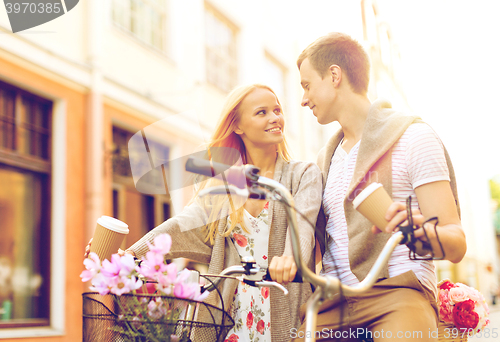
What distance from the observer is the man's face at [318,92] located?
209 centimetres

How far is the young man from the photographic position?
1555mm

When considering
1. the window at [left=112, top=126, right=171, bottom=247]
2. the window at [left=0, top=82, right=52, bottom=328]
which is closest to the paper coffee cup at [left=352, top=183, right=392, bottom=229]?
the window at [left=0, top=82, right=52, bottom=328]

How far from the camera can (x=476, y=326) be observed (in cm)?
219

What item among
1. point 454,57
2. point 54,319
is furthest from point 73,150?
point 454,57

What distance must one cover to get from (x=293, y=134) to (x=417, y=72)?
6.37m

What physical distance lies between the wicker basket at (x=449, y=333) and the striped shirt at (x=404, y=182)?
0.40 m

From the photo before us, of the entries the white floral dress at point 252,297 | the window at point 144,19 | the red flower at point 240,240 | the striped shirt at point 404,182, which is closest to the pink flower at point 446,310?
the striped shirt at point 404,182

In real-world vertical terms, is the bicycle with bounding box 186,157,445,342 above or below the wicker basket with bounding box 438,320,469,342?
above

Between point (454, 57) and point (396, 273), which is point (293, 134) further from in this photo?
point (396, 273)

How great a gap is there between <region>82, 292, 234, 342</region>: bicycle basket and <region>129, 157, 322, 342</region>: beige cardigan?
46 cm

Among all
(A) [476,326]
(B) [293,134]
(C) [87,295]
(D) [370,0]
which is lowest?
(A) [476,326]

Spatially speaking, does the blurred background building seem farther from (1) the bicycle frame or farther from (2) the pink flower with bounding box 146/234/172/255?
(1) the bicycle frame

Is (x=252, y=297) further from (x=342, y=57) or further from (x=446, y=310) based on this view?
(x=342, y=57)

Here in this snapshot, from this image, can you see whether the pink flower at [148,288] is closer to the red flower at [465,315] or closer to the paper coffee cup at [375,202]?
the paper coffee cup at [375,202]
